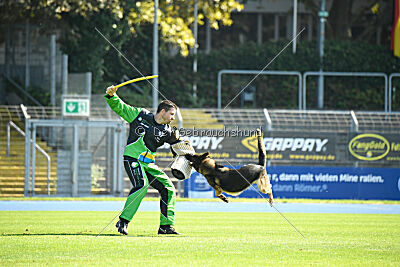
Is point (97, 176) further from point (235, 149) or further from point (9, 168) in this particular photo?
point (235, 149)

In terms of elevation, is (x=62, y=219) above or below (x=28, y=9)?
below

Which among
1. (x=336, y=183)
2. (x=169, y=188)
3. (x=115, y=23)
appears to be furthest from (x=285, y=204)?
(x=115, y=23)

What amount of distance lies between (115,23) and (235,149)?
9749 mm

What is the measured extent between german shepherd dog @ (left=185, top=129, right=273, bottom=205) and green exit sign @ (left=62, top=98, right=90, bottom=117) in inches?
507

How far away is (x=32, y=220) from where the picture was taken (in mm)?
13656

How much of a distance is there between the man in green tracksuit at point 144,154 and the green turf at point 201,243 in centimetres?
39

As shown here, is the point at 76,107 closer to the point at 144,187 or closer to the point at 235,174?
the point at 144,187

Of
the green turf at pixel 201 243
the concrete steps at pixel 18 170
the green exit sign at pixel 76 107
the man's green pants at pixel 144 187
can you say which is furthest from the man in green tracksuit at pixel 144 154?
the concrete steps at pixel 18 170

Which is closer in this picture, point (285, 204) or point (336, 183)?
point (285, 204)

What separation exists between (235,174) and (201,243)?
0.99 metres

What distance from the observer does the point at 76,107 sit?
22438 mm

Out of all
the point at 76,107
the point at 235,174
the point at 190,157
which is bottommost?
the point at 235,174

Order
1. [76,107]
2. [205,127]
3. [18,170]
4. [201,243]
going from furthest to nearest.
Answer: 1. [18,170]
2. [205,127]
3. [76,107]
4. [201,243]

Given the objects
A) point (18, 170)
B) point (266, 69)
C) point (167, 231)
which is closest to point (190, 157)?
point (167, 231)
